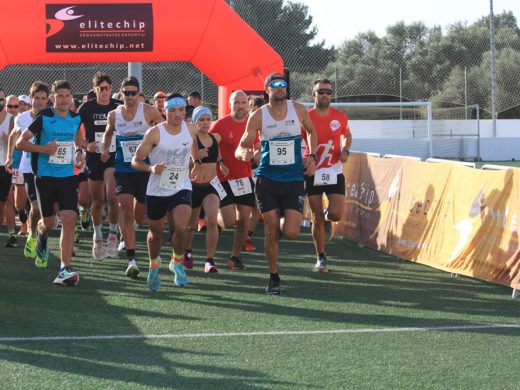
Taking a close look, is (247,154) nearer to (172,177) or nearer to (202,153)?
(172,177)

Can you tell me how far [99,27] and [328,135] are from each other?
4827 mm

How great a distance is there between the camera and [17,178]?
1306 cm

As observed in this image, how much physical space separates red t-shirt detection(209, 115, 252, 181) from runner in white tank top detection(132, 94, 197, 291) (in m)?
1.65

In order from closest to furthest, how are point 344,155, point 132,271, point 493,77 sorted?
point 132,271 < point 344,155 < point 493,77

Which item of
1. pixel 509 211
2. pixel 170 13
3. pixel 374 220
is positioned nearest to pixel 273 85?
pixel 509 211

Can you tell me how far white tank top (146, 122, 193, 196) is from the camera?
→ 9.20m

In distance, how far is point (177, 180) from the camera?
9242 millimetres

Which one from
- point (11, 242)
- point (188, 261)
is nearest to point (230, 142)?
point (188, 261)

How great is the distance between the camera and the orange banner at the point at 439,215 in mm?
9602

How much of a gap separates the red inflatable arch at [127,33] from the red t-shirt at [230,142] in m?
3.89

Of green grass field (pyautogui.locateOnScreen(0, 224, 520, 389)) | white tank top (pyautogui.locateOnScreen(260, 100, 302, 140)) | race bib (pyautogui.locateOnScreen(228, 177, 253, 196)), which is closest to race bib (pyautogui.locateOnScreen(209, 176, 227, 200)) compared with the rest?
race bib (pyautogui.locateOnScreen(228, 177, 253, 196))

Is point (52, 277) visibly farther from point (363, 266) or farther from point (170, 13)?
point (170, 13)

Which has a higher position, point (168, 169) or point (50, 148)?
point (50, 148)

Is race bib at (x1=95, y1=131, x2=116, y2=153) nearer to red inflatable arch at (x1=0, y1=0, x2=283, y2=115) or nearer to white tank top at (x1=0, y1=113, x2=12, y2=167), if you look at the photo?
white tank top at (x1=0, y1=113, x2=12, y2=167)
